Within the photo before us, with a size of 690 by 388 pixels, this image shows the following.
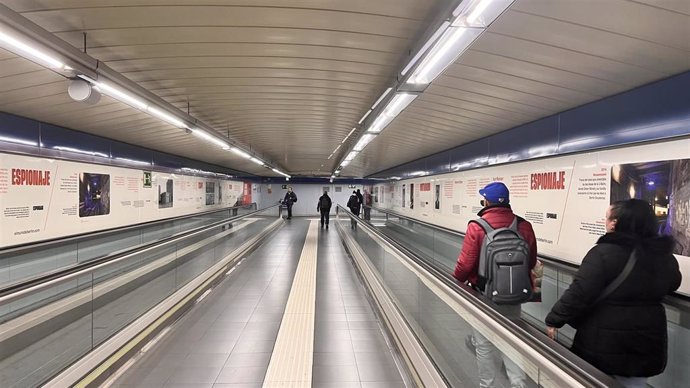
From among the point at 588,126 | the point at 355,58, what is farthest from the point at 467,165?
the point at 355,58

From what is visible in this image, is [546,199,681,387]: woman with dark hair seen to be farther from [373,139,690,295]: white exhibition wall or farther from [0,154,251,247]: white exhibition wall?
[0,154,251,247]: white exhibition wall

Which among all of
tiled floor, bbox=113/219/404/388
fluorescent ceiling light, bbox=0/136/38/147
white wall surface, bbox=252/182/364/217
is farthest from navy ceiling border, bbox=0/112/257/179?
white wall surface, bbox=252/182/364/217

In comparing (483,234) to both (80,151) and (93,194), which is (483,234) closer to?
(93,194)

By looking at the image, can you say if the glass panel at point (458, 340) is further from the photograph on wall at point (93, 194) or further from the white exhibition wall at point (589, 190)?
the photograph on wall at point (93, 194)

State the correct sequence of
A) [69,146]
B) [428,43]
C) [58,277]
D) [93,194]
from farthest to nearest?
[93,194] < [69,146] < [428,43] < [58,277]

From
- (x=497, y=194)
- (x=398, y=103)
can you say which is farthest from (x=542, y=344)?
(x=398, y=103)

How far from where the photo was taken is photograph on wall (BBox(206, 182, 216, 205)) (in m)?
11.3

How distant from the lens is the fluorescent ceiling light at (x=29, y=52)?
2133 millimetres

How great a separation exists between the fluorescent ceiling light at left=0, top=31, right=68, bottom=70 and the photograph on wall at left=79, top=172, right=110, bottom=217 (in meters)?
3.45

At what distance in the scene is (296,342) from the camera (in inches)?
139

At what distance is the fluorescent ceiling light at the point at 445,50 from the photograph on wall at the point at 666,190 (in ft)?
5.91

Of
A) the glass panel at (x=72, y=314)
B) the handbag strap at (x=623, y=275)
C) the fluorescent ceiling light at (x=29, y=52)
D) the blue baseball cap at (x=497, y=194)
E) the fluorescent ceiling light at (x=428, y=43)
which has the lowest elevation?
the glass panel at (x=72, y=314)

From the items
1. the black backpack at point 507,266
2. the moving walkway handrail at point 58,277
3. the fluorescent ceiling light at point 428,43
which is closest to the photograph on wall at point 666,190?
the black backpack at point 507,266

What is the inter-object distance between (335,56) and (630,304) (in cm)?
281
